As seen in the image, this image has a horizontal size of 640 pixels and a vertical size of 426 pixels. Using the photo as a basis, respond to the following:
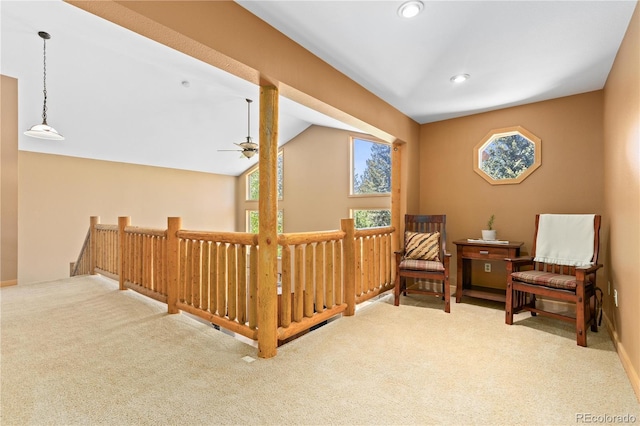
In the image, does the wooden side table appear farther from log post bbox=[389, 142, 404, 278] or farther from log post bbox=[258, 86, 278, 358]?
log post bbox=[258, 86, 278, 358]

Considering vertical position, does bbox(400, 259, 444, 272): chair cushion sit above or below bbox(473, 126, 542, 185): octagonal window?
below

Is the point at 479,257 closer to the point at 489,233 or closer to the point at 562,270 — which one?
the point at 489,233

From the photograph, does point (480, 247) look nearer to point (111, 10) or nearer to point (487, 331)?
point (487, 331)

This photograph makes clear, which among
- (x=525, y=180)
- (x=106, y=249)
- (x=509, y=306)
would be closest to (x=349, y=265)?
(x=509, y=306)

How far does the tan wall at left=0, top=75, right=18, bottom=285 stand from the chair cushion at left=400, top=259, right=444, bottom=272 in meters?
5.58

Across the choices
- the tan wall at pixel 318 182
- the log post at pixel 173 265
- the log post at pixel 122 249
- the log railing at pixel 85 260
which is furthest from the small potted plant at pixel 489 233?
the log railing at pixel 85 260

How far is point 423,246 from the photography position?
359cm

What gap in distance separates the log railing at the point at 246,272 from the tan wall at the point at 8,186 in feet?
5.41

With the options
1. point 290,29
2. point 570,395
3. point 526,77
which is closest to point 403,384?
point 570,395

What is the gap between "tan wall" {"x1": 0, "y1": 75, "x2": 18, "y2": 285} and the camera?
422cm

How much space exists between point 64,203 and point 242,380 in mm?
6135

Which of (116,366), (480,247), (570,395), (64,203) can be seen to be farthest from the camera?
(64,203)

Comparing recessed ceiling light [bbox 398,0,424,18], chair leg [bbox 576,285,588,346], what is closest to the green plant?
chair leg [bbox 576,285,588,346]

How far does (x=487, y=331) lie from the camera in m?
2.67
